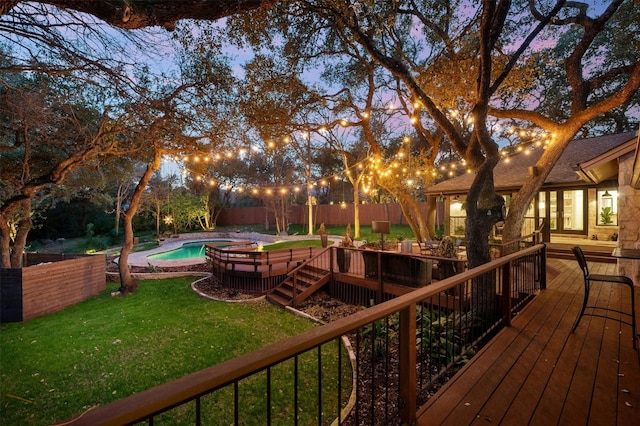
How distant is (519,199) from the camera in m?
6.07

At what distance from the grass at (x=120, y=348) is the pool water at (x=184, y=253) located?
8.04 m

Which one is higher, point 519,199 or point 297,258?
point 519,199

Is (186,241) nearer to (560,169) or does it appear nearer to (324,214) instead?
(324,214)

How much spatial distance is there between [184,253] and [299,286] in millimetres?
11957

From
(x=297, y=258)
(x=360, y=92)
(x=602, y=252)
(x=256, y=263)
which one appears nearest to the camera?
(x=602, y=252)

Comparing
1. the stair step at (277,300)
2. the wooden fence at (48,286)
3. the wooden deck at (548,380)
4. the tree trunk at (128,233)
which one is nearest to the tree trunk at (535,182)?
the wooden deck at (548,380)

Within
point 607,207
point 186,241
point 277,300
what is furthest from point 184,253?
point 607,207

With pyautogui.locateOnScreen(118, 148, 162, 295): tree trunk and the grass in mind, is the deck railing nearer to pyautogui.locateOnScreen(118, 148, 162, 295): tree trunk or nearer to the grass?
the grass

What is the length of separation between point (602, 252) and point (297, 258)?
8.97 m

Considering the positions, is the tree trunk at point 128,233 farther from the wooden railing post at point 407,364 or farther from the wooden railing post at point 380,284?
the wooden railing post at point 407,364

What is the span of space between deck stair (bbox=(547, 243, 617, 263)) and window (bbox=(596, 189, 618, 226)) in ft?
8.08

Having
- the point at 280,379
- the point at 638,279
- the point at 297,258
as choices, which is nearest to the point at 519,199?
the point at 638,279

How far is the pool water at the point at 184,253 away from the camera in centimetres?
1636

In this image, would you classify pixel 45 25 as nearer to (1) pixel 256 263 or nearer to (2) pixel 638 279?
(1) pixel 256 263
